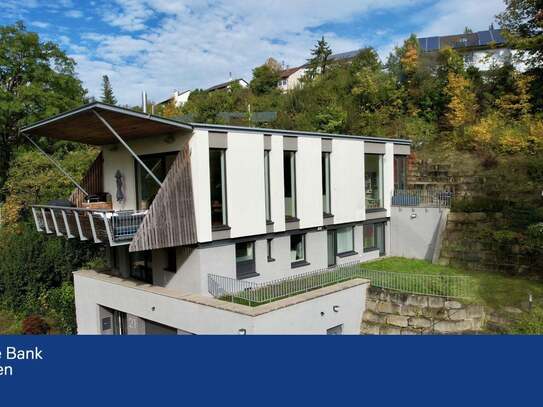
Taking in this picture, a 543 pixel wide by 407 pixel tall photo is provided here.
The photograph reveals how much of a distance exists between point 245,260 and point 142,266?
14.1ft

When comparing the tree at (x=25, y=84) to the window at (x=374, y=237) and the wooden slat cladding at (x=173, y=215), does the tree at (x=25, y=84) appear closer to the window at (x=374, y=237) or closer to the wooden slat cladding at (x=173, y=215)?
the wooden slat cladding at (x=173, y=215)

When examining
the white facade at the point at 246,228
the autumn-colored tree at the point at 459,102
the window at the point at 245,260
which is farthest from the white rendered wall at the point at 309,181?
the autumn-colored tree at the point at 459,102

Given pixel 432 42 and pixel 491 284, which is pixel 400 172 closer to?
pixel 491 284

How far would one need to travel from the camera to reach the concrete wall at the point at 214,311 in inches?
510

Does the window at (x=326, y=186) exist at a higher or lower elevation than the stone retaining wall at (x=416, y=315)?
higher

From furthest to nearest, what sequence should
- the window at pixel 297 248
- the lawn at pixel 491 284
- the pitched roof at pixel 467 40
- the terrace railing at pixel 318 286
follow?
the pitched roof at pixel 467 40 → the window at pixel 297 248 → the lawn at pixel 491 284 → the terrace railing at pixel 318 286

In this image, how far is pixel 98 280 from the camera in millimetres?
17906

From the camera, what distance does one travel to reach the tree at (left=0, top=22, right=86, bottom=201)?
31.1m

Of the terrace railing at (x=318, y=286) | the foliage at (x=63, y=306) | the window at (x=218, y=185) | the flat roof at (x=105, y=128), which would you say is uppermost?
the flat roof at (x=105, y=128)

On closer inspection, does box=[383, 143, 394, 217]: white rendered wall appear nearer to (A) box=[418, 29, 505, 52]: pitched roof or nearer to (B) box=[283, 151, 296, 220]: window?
(B) box=[283, 151, 296, 220]: window

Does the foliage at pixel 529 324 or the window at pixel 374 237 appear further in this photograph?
the window at pixel 374 237

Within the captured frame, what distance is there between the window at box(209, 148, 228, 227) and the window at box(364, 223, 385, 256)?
27.6ft

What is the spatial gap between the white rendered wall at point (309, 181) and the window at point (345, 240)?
6.19 ft
